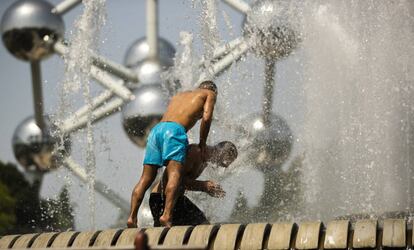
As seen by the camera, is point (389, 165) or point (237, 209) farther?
point (237, 209)

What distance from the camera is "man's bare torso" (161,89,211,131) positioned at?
308 inches

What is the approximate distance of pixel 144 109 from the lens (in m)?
14.2

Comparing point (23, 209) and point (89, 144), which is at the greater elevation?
point (23, 209)

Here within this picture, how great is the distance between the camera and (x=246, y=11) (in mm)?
13266

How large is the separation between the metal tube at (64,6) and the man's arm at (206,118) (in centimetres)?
775

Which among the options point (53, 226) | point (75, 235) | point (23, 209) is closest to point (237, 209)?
point (75, 235)

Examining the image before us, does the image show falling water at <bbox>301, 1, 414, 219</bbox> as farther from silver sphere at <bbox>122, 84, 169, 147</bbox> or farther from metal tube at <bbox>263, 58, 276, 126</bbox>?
silver sphere at <bbox>122, 84, 169, 147</bbox>

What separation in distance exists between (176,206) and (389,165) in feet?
10.3

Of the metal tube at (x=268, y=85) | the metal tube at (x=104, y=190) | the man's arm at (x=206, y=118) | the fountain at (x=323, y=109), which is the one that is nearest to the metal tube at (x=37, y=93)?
the metal tube at (x=104, y=190)

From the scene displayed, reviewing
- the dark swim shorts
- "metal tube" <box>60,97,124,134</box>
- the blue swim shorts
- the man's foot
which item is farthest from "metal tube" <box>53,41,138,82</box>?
the man's foot

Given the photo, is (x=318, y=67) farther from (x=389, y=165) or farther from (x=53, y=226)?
(x=53, y=226)

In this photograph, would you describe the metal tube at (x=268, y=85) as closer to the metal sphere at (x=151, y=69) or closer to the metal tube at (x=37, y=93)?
the metal sphere at (x=151, y=69)

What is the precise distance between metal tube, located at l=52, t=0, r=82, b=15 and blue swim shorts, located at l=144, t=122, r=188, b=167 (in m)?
7.79

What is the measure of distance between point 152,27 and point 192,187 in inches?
352
